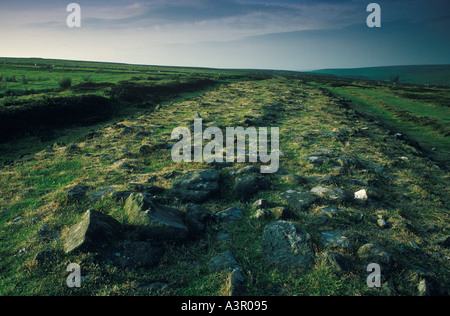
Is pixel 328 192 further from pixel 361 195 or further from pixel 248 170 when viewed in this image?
pixel 248 170

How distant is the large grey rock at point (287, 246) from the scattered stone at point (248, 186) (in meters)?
2.19

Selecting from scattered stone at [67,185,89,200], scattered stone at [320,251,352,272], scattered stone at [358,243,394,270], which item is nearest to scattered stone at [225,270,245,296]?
scattered stone at [320,251,352,272]

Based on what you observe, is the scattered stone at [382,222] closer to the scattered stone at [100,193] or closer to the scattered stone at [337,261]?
the scattered stone at [337,261]

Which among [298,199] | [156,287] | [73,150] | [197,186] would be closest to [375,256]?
[298,199]

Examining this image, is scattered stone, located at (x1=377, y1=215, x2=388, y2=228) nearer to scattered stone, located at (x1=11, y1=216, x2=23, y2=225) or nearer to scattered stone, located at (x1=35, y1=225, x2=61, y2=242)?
scattered stone, located at (x1=35, y1=225, x2=61, y2=242)

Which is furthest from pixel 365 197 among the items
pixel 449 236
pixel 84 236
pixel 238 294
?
pixel 84 236

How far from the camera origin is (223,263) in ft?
18.1

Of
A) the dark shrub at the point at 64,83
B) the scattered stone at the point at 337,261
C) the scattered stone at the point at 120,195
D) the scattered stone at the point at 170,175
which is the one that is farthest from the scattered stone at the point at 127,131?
the dark shrub at the point at 64,83

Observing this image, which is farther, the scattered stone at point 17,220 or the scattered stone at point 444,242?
the scattered stone at point 17,220

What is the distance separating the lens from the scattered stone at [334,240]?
5884mm

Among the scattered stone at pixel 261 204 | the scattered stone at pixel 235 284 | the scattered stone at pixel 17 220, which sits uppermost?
the scattered stone at pixel 261 204

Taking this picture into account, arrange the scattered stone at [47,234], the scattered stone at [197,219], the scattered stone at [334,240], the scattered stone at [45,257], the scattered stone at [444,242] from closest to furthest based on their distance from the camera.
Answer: the scattered stone at [45,257]
the scattered stone at [334,240]
the scattered stone at [444,242]
the scattered stone at [47,234]
the scattered stone at [197,219]

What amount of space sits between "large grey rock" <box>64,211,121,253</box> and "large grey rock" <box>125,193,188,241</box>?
56 cm
